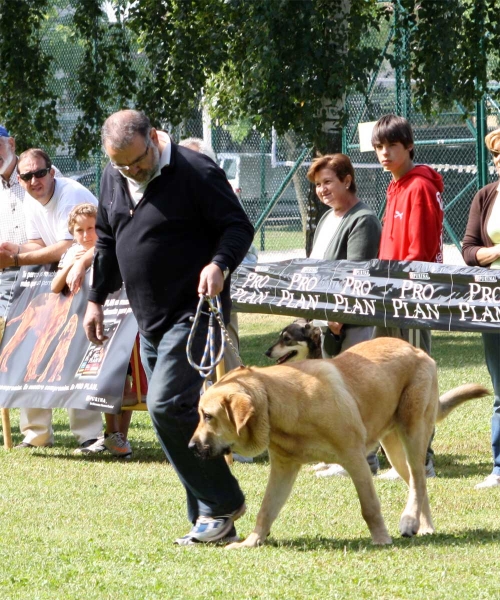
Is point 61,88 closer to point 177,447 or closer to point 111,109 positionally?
point 111,109

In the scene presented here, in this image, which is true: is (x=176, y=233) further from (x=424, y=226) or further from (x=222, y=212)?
(x=424, y=226)

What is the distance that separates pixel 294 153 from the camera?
1773cm

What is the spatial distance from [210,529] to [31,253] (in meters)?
3.78

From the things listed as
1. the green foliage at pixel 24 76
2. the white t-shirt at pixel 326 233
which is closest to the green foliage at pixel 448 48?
the green foliage at pixel 24 76

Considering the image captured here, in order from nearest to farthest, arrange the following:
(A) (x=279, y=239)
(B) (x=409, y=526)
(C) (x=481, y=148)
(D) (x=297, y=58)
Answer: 1. (B) (x=409, y=526)
2. (D) (x=297, y=58)
3. (C) (x=481, y=148)
4. (A) (x=279, y=239)

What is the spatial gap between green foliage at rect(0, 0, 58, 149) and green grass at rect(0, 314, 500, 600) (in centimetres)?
610

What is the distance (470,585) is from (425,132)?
47.6 feet

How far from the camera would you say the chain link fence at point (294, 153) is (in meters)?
14.5

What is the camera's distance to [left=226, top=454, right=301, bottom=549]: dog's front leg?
4.83m

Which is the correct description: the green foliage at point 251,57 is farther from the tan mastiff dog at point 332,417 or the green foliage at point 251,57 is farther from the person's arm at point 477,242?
the tan mastiff dog at point 332,417

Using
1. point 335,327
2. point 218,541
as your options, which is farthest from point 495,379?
point 218,541

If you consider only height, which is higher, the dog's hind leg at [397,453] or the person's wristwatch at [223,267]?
the person's wristwatch at [223,267]

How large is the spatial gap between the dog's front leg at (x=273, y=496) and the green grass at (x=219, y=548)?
0.28 ft

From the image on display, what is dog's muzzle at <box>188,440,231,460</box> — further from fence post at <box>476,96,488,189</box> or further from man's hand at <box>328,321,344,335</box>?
fence post at <box>476,96,488,189</box>
